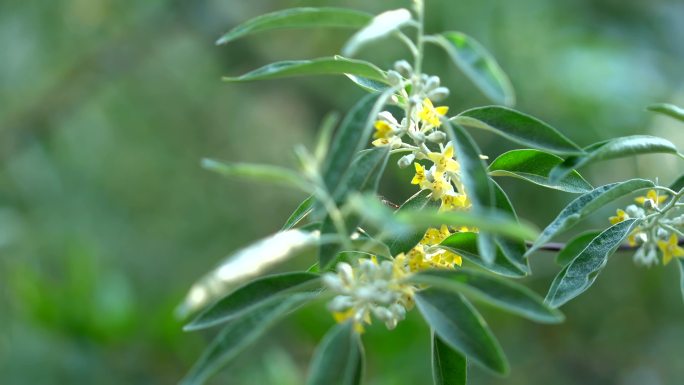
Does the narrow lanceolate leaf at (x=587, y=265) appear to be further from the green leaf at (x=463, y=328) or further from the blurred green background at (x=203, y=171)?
the blurred green background at (x=203, y=171)

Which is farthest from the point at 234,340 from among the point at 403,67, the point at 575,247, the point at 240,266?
the point at 575,247

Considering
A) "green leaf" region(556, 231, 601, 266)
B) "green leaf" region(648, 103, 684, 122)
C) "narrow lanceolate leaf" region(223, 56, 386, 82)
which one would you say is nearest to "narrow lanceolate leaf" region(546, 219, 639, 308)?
"green leaf" region(556, 231, 601, 266)

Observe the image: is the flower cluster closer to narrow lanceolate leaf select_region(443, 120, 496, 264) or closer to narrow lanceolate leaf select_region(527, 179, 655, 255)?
narrow lanceolate leaf select_region(527, 179, 655, 255)

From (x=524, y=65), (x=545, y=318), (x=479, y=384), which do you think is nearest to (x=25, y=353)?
(x=479, y=384)

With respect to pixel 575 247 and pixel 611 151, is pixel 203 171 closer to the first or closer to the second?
pixel 575 247

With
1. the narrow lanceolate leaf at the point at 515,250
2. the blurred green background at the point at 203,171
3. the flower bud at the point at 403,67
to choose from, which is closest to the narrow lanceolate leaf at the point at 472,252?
the narrow lanceolate leaf at the point at 515,250
